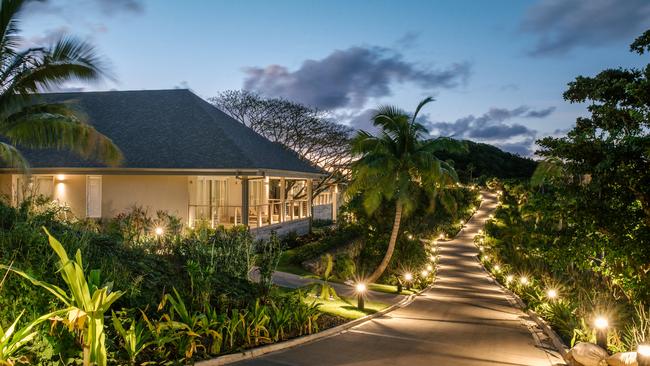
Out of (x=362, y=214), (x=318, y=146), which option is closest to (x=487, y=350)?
(x=362, y=214)

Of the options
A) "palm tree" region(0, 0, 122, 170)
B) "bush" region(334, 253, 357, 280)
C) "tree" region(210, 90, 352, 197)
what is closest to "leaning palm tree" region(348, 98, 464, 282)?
"bush" region(334, 253, 357, 280)

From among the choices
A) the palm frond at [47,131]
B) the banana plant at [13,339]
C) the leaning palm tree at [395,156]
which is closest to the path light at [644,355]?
the banana plant at [13,339]

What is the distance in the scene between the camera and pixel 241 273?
12656mm

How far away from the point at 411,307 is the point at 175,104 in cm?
1627

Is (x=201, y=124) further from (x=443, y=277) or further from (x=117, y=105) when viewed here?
(x=443, y=277)

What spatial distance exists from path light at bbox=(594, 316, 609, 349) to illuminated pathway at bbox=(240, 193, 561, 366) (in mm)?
856

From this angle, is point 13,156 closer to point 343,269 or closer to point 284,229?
point 343,269

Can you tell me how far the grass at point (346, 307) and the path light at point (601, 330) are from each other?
5652 mm

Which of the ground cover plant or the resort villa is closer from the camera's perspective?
the ground cover plant

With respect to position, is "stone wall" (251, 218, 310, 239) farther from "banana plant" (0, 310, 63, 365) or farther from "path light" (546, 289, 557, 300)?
"banana plant" (0, 310, 63, 365)

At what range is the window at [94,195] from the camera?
23828 mm

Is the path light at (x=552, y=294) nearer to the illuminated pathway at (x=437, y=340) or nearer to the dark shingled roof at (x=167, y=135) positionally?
the illuminated pathway at (x=437, y=340)

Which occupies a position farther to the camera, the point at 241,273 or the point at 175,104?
Result: the point at 175,104

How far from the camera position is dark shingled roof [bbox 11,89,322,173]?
74.4ft
